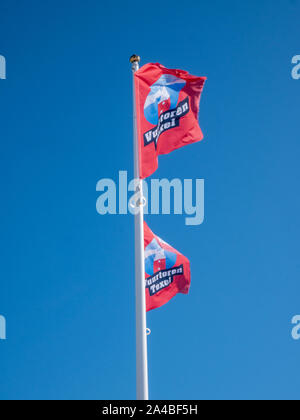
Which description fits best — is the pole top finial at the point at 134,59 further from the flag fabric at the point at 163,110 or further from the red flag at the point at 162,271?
the red flag at the point at 162,271

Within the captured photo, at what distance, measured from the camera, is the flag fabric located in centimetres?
1023

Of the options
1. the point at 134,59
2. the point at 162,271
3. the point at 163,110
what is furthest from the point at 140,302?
the point at 134,59

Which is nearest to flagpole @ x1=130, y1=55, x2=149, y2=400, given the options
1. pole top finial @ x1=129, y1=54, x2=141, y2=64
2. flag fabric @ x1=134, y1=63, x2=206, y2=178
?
flag fabric @ x1=134, y1=63, x2=206, y2=178

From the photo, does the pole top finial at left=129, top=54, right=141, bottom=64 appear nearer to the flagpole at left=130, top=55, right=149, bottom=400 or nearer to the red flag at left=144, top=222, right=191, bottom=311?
the flagpole at left=130, top=55, right=149, bottom=400

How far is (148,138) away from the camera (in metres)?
10.3

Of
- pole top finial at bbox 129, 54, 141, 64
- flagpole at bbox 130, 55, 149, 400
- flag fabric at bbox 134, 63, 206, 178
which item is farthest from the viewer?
pole top finial at bbox 129, 54, 141, 64

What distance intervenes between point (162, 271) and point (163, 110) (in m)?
3.97

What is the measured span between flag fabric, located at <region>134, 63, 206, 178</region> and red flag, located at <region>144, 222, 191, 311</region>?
1959mm

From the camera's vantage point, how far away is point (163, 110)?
36.9 ft

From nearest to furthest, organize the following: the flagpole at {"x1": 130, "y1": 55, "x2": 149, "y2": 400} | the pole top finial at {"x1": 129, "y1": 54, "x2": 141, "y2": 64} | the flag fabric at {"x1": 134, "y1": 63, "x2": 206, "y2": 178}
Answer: the flagpole at {"x1": 130, "y1": 55, "x2": 149, "y2": 400} → the flag fabric at {"x1": 134, "y1": 63, "x2": 206, "y2": 178} → the pole top finial at {"x1": 129, "y1": 54, "x2": 141, "y2": 64}

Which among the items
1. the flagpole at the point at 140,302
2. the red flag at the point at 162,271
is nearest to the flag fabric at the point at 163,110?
the flagpole at the point at 140,302
